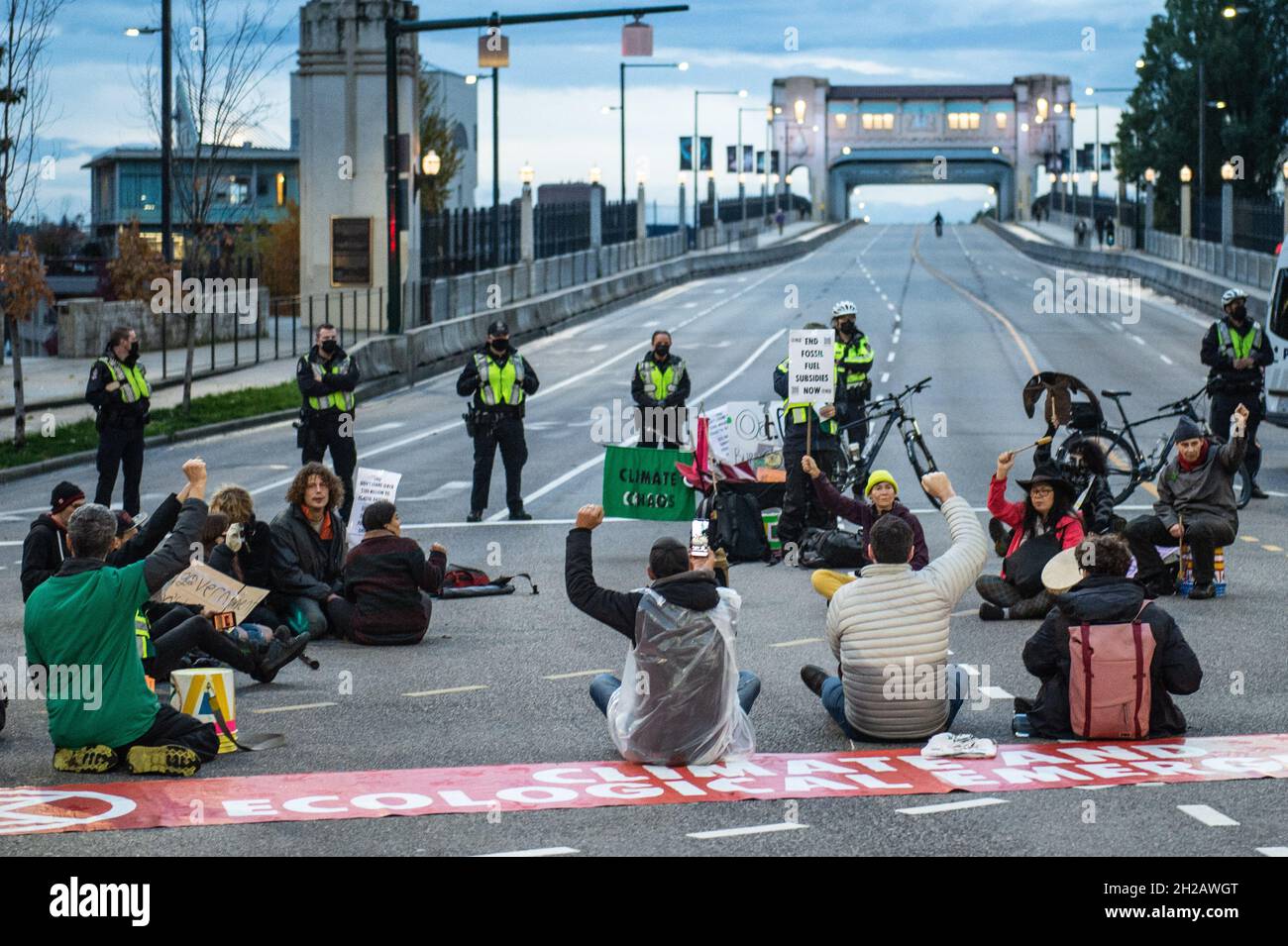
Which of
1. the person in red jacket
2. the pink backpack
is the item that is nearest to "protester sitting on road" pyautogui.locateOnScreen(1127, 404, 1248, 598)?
the person in red jacket

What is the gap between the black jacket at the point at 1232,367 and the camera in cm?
2091

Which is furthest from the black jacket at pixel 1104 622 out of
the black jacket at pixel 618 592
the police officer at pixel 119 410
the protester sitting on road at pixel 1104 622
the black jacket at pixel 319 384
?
the police officer at pixel 119 410

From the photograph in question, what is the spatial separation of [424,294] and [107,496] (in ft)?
86.3

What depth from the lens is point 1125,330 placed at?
49656 millimetres

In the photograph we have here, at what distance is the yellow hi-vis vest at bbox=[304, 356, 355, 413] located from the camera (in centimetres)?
1981

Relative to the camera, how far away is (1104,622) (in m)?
10.4

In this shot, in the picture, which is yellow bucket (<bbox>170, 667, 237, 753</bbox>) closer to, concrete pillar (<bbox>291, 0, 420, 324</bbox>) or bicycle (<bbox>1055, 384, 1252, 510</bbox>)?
bicycle (<bbox>1055, 384, 1252, 510</bbox>)

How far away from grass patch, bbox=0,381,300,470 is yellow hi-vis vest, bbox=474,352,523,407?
878 centimetres

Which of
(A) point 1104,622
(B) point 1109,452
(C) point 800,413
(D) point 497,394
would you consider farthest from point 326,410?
(A) point 1104,622

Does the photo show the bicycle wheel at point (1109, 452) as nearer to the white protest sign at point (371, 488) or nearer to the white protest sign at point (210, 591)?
the white protest sign at point (371, 488)
